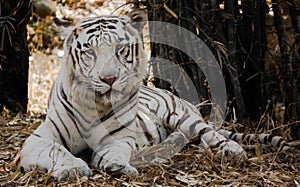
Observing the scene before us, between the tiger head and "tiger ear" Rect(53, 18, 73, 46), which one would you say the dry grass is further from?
"tiger ear" Rect(53, 18, 73, 46)

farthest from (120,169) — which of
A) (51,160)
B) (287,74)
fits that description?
(287,74)

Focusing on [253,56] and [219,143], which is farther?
[253,56]

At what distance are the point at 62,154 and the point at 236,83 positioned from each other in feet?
3.88

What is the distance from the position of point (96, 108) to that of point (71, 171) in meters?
0.34

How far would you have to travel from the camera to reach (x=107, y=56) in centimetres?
228

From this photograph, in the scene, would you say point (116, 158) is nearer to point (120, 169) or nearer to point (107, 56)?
point (120, 169)

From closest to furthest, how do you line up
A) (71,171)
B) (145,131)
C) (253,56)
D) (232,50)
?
(71,171)
(145,131)
(232,50)
(253,56)

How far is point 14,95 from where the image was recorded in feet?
13.7

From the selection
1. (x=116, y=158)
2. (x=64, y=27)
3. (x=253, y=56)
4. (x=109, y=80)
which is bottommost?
(x=116, y=158)

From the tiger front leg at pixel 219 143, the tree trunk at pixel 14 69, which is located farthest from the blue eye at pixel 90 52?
the tree trunk at pixel 14 69

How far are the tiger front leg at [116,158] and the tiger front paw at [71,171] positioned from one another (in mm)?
82

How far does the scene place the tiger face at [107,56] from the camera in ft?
7.43

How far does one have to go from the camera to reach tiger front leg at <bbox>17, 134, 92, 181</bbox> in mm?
2176

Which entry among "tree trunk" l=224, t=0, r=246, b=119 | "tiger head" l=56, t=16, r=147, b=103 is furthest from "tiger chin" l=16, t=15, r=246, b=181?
"tree trunk" l=224, t=0, r=246, b=119
